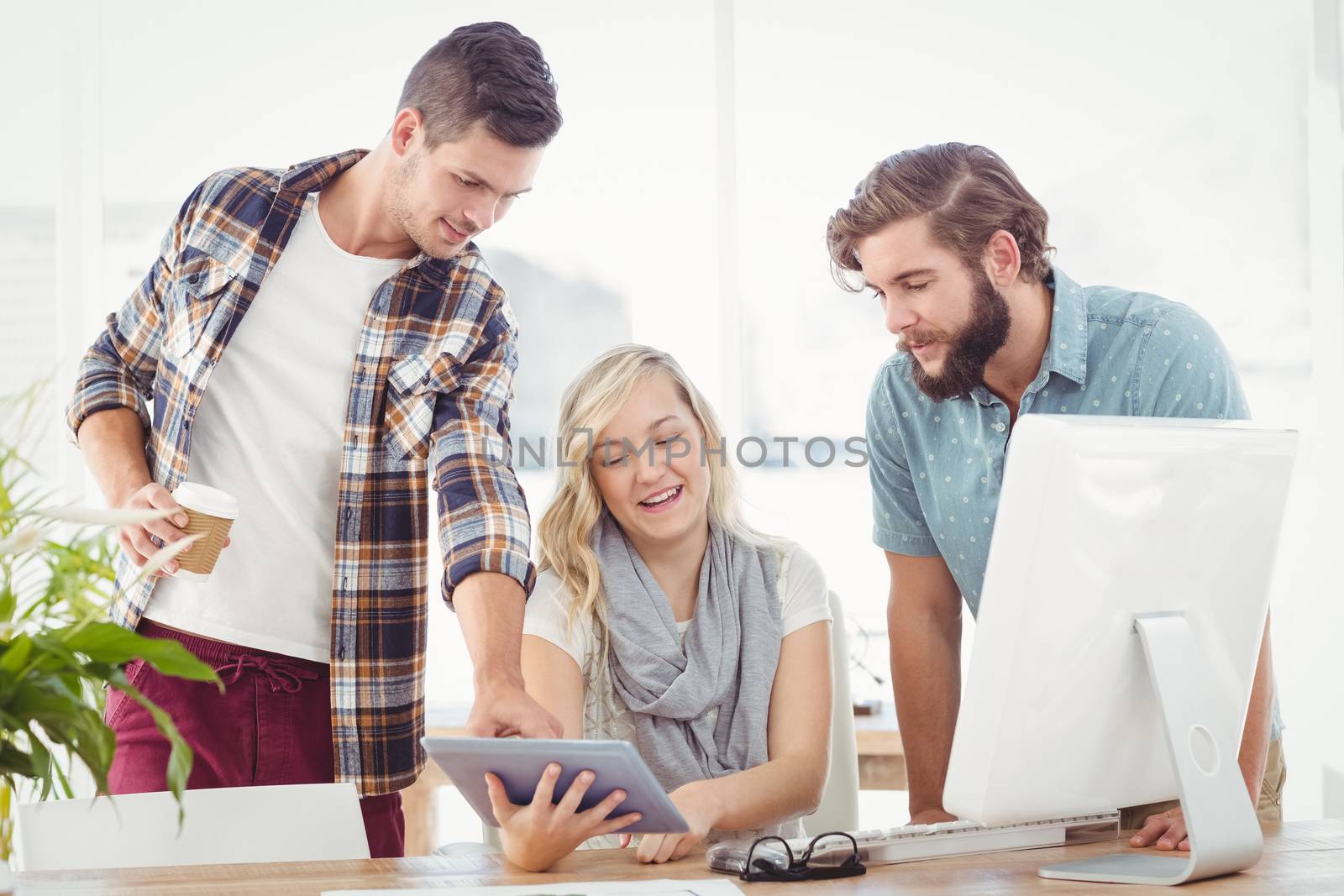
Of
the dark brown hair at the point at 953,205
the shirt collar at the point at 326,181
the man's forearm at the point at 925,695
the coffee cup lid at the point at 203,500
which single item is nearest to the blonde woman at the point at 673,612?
the man's forearm at the point at 925,695

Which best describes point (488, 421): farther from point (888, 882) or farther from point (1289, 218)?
point (1289, 218)

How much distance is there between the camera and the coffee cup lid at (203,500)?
4.36ft

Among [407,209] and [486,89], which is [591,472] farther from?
[486,89]

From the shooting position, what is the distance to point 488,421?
1.80 metres

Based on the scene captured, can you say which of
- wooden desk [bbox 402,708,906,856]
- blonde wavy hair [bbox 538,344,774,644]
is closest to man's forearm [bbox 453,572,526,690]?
blonde wavy hair [bbox 538,344,774,644]

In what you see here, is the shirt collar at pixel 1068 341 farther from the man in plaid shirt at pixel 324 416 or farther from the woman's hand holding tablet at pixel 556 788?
the woman's hand holding tablet at pixel 556 788

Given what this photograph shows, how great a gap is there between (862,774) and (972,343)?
4.92ft

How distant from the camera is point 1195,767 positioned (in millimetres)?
1124

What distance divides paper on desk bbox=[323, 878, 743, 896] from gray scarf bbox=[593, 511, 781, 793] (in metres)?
0.62

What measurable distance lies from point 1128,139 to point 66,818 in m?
3.10

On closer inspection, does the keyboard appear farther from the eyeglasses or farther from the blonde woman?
the blonde woman

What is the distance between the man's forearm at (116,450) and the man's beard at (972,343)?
3.69 feet

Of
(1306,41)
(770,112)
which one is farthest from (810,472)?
(1306,41)

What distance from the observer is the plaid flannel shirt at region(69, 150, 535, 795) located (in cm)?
175
